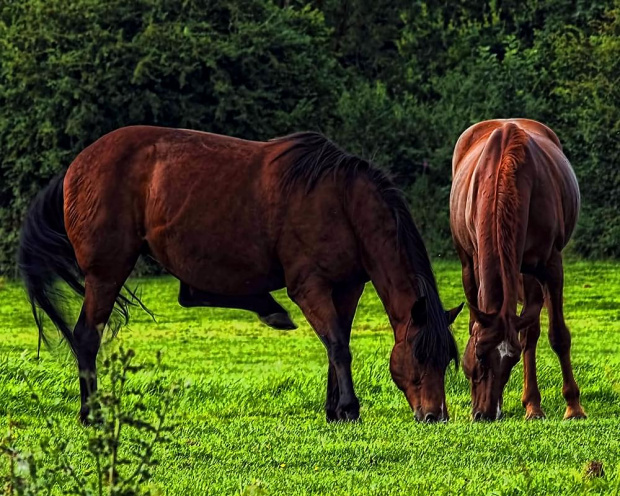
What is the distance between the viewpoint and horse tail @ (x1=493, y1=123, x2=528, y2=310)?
995cm

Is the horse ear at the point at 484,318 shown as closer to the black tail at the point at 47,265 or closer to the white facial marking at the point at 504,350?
the white facial marking at the point at 504,350

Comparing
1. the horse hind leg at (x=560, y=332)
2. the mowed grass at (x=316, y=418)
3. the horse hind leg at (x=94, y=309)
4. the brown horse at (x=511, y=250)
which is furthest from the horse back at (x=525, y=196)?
the horse hind leg at (x=94, y=309)

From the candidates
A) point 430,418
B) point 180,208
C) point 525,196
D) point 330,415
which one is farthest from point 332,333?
point 525,196

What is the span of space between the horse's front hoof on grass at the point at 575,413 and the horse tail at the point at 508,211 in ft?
4.87

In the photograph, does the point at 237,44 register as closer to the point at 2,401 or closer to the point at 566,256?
the point at 566,256

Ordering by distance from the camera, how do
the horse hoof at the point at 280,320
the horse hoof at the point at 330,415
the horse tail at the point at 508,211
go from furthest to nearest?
the horse hoof at the point at 280,320
the horse hoof at the point at 330,415
the horse tail at the point at 508,211

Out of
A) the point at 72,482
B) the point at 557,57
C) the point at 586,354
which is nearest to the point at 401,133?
the point at 557,57

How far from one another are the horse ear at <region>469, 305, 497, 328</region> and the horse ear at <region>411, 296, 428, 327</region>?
1.09 feet

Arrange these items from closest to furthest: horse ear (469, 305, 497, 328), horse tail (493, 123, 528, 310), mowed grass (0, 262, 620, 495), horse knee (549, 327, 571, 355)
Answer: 1. mowed grass (0, 262, 620, 495)
2. horse ear (469, 305, 497, 328)
3. horse tail (493, 123, 528, 310)
4. horse knee (549, 327, 571, 355)

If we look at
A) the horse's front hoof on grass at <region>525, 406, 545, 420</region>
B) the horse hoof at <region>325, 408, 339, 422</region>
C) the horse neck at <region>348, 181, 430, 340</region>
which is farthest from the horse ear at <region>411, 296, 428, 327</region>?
the horse's front hoof on grass at <region>525, 406, 545, 420</region>

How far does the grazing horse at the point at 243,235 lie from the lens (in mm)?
10023

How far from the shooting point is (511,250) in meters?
10.0

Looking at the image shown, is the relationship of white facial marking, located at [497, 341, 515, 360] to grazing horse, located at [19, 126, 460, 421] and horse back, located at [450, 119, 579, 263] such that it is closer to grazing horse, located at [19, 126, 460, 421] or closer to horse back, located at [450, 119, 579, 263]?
grazing horse, located at [19, 126, 460, 421]

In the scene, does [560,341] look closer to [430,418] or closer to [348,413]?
[430,418]
